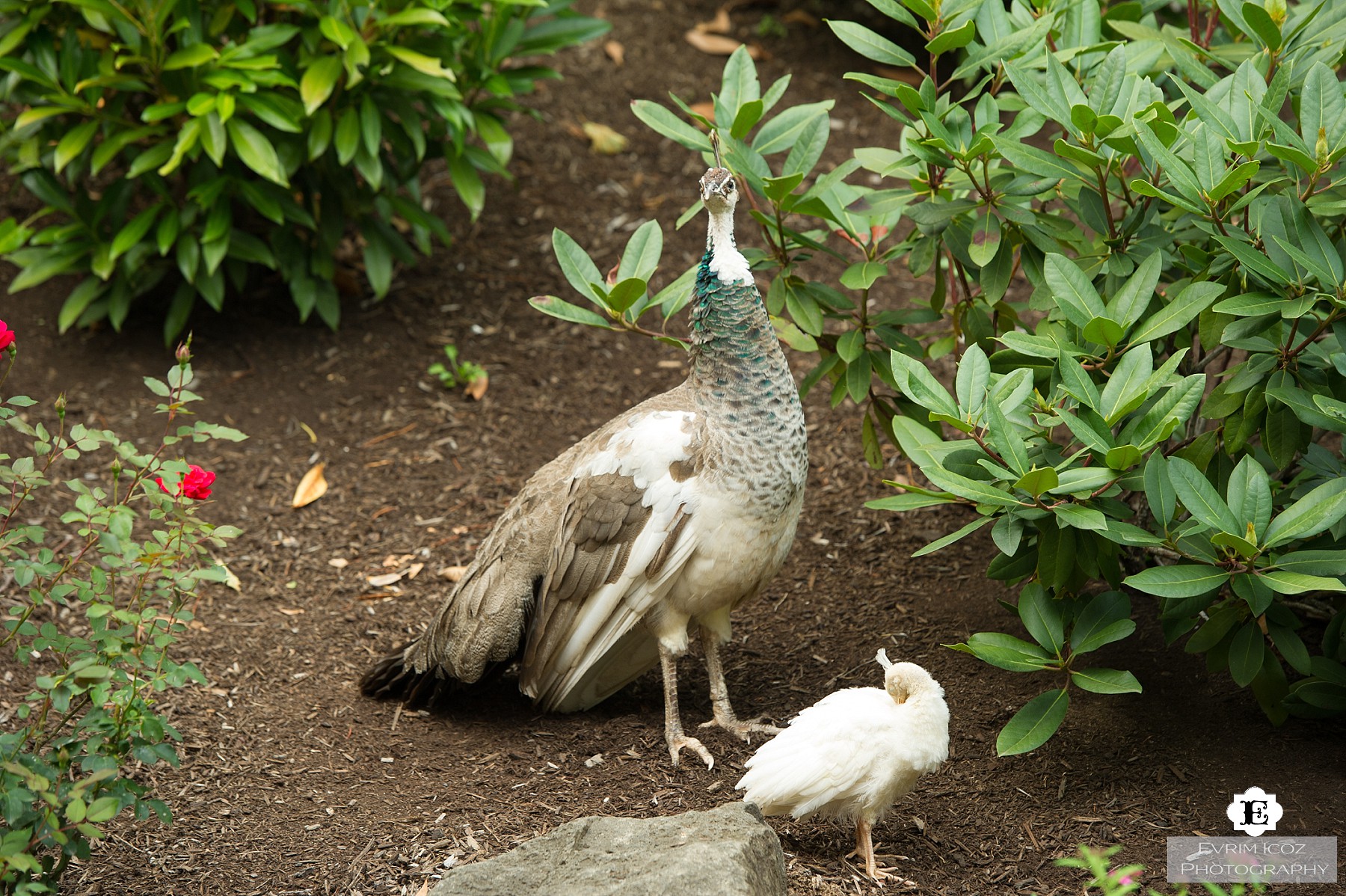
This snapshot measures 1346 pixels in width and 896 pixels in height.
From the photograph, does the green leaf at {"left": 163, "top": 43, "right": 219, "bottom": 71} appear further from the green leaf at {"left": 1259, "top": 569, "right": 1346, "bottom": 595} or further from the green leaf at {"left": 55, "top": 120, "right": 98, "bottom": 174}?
the green leaf at {"left": 1259, "top": 569, "right": 1346, "bottom": 595}

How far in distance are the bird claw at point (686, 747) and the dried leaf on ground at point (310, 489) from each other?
7.73 ft

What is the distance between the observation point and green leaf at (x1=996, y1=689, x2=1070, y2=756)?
3.29 m

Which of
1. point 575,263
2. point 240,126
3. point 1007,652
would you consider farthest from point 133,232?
point 1007,652

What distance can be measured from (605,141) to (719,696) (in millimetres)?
4325

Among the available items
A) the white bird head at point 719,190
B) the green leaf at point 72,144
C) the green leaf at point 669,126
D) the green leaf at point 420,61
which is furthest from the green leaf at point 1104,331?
the green leaf at point 72,144

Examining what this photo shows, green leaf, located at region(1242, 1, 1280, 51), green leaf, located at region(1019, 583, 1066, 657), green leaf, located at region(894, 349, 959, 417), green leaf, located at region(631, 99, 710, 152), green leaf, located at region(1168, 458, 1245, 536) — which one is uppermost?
green leaf, located at region(1242, 1, 1280, 51)

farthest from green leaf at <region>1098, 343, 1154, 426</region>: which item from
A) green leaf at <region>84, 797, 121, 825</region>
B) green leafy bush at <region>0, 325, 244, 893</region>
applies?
green leaf at <region>84, 797, 121, 825</region>

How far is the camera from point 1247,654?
3371 mm

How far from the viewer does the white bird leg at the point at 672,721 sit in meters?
3.82

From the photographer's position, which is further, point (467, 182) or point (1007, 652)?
point (467, 182)

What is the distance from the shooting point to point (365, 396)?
595cm

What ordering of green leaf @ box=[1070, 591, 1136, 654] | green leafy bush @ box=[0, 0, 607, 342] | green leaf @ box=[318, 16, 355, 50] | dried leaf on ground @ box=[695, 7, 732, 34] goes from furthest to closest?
dried leaf on ground @ box=[695, 7, 732, 34], green leafy bush @ box=[0, 0, 607, 342], green leaf @ box=[318, 16, 355, 50], green leaf @ box=[1070, 591, 1136, 654]

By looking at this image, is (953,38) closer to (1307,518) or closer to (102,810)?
(1307,518)

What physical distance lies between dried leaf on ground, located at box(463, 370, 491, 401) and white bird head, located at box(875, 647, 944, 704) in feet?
10.6
